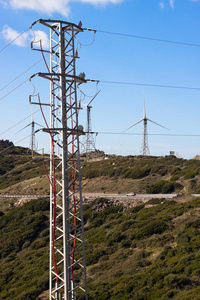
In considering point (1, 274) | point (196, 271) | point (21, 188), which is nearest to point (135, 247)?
point (196, 271)

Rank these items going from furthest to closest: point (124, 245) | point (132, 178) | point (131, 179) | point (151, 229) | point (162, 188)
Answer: point (132, 178) < point (131, 179) < point (162, 188) < point (151, 229) < point (124, 245)

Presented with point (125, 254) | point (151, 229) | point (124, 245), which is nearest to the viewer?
point (125, 254)

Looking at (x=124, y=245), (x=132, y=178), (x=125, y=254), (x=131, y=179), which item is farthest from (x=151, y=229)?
(x=132, y=178)

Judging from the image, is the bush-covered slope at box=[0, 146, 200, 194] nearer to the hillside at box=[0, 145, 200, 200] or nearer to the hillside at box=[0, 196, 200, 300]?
the hillside at box=[0, 145, 200, 200]

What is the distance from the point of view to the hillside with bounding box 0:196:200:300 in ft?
71.3

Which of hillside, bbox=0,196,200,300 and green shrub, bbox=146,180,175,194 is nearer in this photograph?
hillside, bbox=0,196,200,300

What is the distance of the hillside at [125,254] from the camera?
21.7 metres

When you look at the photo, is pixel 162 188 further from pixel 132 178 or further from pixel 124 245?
pixel 124 245

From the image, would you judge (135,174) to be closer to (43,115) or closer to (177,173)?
(177,173)

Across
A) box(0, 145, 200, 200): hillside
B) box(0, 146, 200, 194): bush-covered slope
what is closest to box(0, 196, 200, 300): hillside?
box(0, 146, 200, 194): bush-covered slope

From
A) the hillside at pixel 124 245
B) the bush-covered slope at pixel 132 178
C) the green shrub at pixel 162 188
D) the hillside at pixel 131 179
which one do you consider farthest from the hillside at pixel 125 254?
the hillside at pixel 131 179

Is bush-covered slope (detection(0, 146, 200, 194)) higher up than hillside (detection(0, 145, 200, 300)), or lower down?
higher up

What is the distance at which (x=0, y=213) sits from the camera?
5416 centimetres

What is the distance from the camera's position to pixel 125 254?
2869 cm
